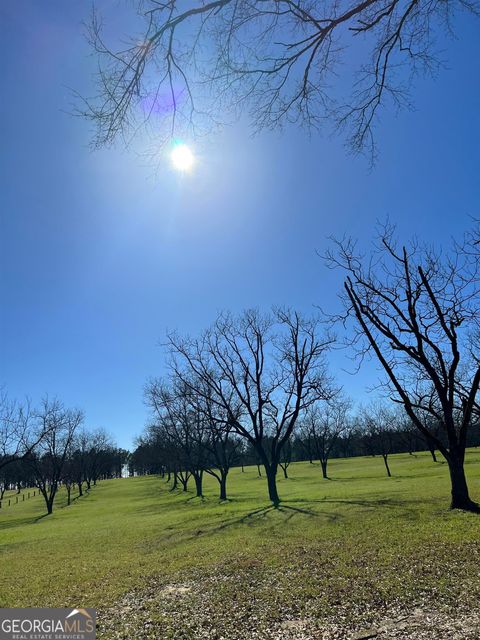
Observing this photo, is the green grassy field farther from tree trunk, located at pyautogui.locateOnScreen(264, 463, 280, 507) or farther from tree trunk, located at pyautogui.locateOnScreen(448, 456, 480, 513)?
tree trunk, located at pyautogui.locateOnScreen(264, 463, 280, 507)

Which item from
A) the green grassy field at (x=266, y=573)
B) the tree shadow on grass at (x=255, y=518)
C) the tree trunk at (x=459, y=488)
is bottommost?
the tree shadow on grass at (x=255, y=518)

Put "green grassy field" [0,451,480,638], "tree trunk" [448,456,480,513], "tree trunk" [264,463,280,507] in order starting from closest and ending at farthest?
"green grassy field" [0,451,480,638], "tree trunk" [448,456,480,513], "tree trunk" [264,463,280,507]

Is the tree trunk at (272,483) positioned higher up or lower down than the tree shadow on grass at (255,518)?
higher up

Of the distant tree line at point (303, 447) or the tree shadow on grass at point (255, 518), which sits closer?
the tree shadow on grass at point (255, 518)

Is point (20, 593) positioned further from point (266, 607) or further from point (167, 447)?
point (167, 447)

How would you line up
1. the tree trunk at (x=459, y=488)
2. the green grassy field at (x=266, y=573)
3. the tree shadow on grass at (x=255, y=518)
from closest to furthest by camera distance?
the green grassy field at (x=266, y=573) < the tree trunk at (x=459, y=488) < the tree shadow on grass at (x=255, y=518)

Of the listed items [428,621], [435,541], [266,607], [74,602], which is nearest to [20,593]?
[74,602]

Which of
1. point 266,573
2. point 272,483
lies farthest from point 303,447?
point 266,573

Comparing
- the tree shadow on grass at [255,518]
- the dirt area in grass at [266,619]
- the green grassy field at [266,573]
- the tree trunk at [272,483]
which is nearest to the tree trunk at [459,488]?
the green grassy field at [266,573]

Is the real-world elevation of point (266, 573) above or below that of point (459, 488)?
below

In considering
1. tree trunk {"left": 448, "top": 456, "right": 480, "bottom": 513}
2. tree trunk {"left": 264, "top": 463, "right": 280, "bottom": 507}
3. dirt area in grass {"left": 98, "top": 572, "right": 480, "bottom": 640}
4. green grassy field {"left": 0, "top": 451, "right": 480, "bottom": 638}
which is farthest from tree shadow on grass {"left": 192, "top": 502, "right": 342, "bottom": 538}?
dirt area in grass {"left": 98, "top": 572, "right": 480, "bottom": 640}

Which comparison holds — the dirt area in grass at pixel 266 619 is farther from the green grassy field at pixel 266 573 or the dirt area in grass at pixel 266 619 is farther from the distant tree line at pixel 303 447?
the distant tree line at pixel 303 447

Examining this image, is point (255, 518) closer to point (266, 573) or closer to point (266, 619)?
point (266, 573)

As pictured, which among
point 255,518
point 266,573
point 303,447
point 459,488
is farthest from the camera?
point 303,447
